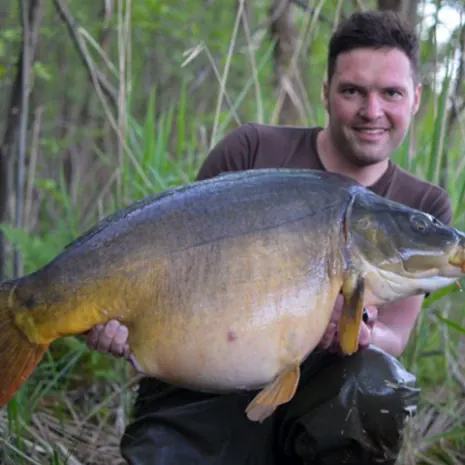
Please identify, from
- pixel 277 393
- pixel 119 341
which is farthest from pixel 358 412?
pixel 119 341

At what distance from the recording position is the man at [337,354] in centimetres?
195

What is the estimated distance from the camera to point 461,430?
2359 mm

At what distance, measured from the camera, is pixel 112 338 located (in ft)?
5.39

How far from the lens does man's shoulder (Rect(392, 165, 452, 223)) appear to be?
7.53 ft

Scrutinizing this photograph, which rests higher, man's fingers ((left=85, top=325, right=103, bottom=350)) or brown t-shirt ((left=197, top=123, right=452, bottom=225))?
brown t-shirt ((left=197, top=123, right=452, bottom=225))

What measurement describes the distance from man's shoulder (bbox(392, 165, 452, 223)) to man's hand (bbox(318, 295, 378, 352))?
1.64ft

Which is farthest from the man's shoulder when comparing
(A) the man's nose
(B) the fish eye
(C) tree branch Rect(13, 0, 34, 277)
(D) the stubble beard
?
(C) tree branch Rect(13, 0, 34, 277)

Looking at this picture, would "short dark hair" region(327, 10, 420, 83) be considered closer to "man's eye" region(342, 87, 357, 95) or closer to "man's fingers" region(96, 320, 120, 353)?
"man's eye" region(342, 87, 357, 95)

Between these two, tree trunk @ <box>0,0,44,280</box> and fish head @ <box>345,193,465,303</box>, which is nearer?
fish head @ <box>345,193,465,303</box>

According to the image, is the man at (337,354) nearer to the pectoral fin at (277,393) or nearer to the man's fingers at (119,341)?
the man's fingers at (119,341)

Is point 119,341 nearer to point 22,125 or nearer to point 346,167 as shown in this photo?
point 346,167

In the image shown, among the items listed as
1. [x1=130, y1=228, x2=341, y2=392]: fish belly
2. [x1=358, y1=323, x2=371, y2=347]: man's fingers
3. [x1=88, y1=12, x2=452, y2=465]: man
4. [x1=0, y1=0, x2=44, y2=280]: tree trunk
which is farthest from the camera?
[x1=0, y1=0, x2=44, y2=280]: tree trunk

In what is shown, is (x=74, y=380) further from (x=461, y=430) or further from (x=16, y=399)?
(x=461, y=430)

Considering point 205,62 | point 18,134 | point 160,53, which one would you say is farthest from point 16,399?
point 160,53
